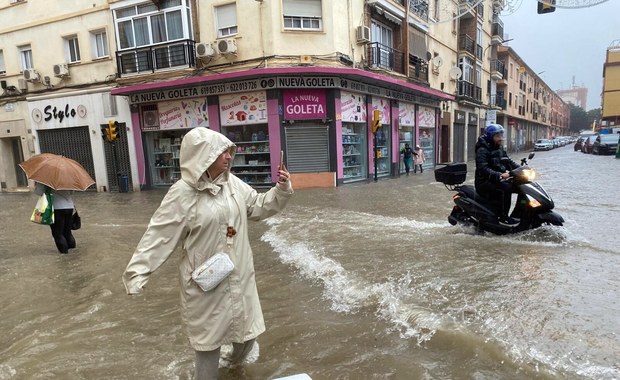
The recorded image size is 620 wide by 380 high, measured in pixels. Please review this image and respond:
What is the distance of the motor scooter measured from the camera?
6.00 m

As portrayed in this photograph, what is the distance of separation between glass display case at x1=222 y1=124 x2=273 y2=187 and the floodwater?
8.01 metres

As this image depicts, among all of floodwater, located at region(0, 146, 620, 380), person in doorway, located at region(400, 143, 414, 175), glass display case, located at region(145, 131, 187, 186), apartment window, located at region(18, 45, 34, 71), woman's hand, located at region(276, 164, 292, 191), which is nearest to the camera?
woman's hand, located at region(276, 164, 292, 191)

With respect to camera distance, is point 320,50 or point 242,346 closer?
point 242,346

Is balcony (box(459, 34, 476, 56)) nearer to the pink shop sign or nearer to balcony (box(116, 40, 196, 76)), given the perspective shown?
the pink shop sign

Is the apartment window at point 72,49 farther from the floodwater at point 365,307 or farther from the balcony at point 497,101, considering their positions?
the balcony at point 497,101

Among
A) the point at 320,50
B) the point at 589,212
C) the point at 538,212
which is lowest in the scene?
the point at 589,212

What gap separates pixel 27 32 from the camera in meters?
19.0

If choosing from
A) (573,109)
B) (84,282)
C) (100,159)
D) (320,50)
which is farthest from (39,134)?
(573,109)

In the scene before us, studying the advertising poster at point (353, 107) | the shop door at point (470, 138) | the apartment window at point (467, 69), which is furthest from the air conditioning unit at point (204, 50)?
the shop door at point (470, 138)

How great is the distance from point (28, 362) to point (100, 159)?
1659cm

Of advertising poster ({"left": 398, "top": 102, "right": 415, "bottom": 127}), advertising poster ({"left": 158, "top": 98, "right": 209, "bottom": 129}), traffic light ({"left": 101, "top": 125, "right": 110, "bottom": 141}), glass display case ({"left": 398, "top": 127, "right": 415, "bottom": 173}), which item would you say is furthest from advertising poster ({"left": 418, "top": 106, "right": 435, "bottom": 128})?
traffic light ({"left": 101, "top": 125, "right": 110, "bottom": 141})

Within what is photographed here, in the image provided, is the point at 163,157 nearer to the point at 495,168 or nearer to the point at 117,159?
the point at 117,159

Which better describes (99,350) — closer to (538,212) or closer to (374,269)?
(374,269)

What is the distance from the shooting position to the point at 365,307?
419 cm
